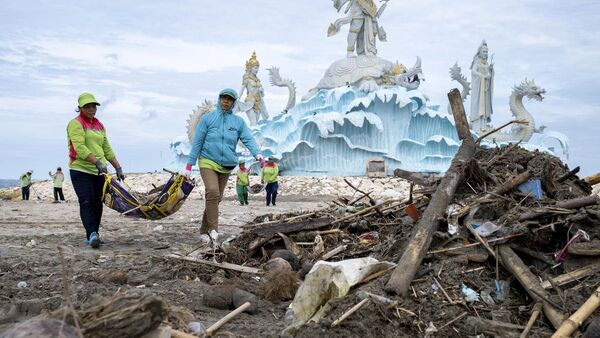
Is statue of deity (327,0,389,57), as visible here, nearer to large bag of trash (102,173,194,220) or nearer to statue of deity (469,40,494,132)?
statue of deity (469,40,494,132)

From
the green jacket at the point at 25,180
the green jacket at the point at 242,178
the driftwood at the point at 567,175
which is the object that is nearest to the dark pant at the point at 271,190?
the green jacket at the point at 242,178

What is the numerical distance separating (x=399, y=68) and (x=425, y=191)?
80.5 ft

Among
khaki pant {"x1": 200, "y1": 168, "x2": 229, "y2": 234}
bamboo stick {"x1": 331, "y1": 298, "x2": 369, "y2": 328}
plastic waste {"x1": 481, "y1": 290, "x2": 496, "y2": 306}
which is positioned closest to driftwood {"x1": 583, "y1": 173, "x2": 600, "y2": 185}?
plastic waste {"x1": 481, "y1": 290, "x2": 496, "y2": 306}

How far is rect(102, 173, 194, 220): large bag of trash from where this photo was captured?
5.91 m

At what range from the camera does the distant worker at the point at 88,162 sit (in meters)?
5.87

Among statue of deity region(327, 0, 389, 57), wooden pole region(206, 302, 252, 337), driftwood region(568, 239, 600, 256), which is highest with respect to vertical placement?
statue of deity region(327, 0, 389, 57)

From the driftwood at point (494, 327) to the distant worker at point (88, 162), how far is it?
4069 mm

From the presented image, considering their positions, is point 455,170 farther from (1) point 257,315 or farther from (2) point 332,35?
(2) point 332,35

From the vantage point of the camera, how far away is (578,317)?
2.86 m

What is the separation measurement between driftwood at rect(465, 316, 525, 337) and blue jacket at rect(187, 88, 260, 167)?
12.4 feet

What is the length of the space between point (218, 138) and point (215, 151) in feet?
0.48

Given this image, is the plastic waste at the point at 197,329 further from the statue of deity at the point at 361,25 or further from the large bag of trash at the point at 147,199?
the statue of deity at the point at 361,25

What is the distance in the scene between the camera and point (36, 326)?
1864 millimetres

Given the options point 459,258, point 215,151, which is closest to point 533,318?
point 459,258
